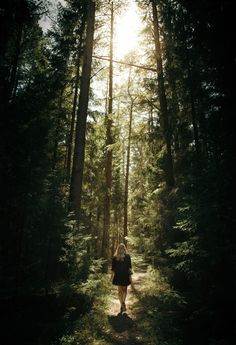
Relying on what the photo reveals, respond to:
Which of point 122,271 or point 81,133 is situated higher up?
point 81,133

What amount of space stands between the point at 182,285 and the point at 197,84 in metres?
5.94

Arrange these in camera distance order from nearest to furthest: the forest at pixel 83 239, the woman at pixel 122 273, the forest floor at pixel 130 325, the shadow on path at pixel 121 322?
the forest at pixel 83 239 < the forest floor at pixel 130 325 < the shadow on path at pixel 121 322 < the woman at pixel 122 273

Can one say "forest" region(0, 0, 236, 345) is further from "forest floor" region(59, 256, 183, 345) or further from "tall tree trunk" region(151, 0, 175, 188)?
"tall tree trunk" region(151, 0, 175, 188)

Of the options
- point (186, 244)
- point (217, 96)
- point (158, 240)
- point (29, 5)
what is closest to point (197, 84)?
point (217, 96)

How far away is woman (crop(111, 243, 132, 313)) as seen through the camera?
9.33 m

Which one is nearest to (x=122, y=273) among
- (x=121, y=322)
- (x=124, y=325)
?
(x=121, y=322)

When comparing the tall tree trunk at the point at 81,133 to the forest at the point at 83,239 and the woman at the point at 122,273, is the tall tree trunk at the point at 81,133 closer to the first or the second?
the forest at the point at 83,239

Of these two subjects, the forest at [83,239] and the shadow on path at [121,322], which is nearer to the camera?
the forest at [83,239]

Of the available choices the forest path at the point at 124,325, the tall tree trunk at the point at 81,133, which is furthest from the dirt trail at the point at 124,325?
the tall tree trunk at the point at 81,133

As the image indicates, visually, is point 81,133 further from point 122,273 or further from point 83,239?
point 122,273

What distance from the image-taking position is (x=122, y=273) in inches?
371

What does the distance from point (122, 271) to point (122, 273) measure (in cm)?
7

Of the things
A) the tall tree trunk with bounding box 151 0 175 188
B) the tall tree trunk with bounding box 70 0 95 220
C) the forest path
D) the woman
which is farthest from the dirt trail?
the tall tree trunk with bounding box 151 0 175 188

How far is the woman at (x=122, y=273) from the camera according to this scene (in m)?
9.33
